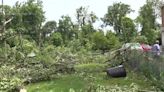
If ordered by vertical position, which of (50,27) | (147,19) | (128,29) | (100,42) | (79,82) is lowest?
(79,82)

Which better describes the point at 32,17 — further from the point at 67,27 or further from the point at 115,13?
the point at 115,13

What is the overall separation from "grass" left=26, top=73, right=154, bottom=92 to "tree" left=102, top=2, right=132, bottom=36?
152ft

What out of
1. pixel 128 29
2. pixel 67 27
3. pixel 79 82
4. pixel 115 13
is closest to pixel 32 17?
pixel 67 27

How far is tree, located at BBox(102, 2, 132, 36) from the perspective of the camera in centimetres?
6548

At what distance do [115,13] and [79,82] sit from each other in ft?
164

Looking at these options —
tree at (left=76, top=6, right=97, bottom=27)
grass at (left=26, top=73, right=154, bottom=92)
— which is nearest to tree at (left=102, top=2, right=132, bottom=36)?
tree at (left=76, top=6, right=97, bottom=27)

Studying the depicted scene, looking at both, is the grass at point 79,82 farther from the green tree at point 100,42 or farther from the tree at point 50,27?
the tree at point 50,27

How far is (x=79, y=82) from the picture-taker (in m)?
16.9

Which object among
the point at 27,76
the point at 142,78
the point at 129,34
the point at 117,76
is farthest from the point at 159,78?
the point at 129,34

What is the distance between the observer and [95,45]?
48875mm

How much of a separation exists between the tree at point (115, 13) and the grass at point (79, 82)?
4630 centimetres

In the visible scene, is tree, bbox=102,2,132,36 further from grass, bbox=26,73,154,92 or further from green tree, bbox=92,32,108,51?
grass, bbox=26,73,154,92

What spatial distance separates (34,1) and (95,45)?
1732 centimetres

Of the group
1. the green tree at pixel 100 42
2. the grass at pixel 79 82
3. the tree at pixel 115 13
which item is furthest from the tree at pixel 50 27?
the grass at pixel 79 82
